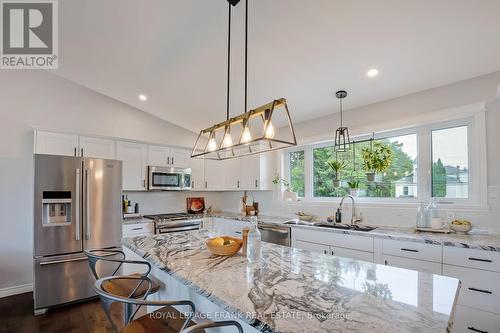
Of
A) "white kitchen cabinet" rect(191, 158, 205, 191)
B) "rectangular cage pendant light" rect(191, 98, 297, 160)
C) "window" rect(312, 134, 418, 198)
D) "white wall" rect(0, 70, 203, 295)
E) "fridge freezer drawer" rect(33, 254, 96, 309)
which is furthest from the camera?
"white kitchen cabinet" rect(191, 158, 205, 191)

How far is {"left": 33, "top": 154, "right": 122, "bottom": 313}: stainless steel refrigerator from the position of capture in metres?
2.84

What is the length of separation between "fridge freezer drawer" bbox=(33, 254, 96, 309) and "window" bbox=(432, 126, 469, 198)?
13.7 ft

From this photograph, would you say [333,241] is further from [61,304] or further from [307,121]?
[61,304]

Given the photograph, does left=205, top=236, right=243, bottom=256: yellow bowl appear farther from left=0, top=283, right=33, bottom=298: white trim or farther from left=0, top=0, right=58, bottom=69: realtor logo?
left=0, top=283, right=33, bottom=298: white trim

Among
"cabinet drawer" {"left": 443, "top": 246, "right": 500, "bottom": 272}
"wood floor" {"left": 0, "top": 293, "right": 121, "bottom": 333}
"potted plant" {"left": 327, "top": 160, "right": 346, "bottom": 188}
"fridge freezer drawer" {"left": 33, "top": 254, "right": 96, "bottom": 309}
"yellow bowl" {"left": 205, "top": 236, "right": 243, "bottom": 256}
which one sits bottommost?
"wood floor" {"left": 0, "top": 293, "right": 121, "bottom": 333}

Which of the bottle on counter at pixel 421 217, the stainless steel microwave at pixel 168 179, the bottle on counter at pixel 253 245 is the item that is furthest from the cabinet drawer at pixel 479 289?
the stainless steel microwave at pixel 168 179

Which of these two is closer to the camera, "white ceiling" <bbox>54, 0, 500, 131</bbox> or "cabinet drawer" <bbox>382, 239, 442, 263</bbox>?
"white ceiling" <bbox>54, 0, 500, 131</bbox>

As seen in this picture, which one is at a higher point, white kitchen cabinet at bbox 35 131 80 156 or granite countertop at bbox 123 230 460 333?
white kitchen cabinet at bbox 35 131 80 156

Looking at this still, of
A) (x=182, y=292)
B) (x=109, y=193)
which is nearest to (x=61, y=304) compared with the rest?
(x=109, y=193)

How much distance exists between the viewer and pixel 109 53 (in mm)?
2822

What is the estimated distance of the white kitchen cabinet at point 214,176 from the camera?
4.83m

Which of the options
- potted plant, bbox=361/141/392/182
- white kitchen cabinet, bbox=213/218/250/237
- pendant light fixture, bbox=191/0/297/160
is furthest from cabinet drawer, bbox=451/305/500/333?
white kitchen cabinet, bbox=213/218/250/237

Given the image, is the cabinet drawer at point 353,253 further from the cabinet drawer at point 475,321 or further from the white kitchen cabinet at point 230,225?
the white kitchen cabinet at point 230,225

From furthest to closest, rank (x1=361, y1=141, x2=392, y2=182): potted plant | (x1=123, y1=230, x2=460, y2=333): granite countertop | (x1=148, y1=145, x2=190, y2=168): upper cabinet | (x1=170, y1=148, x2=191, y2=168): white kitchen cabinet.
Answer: (x1=170, y1=148, x2=191, y2=168): white kitchen cabinet, (x1=148, y1=145, x2=190, y2=168): upper cabinet, (x1=361, y1=141, x2=392, y2=182): potted plant, (x1=123, y1=230, x2=460, y2=333): granite countertop
